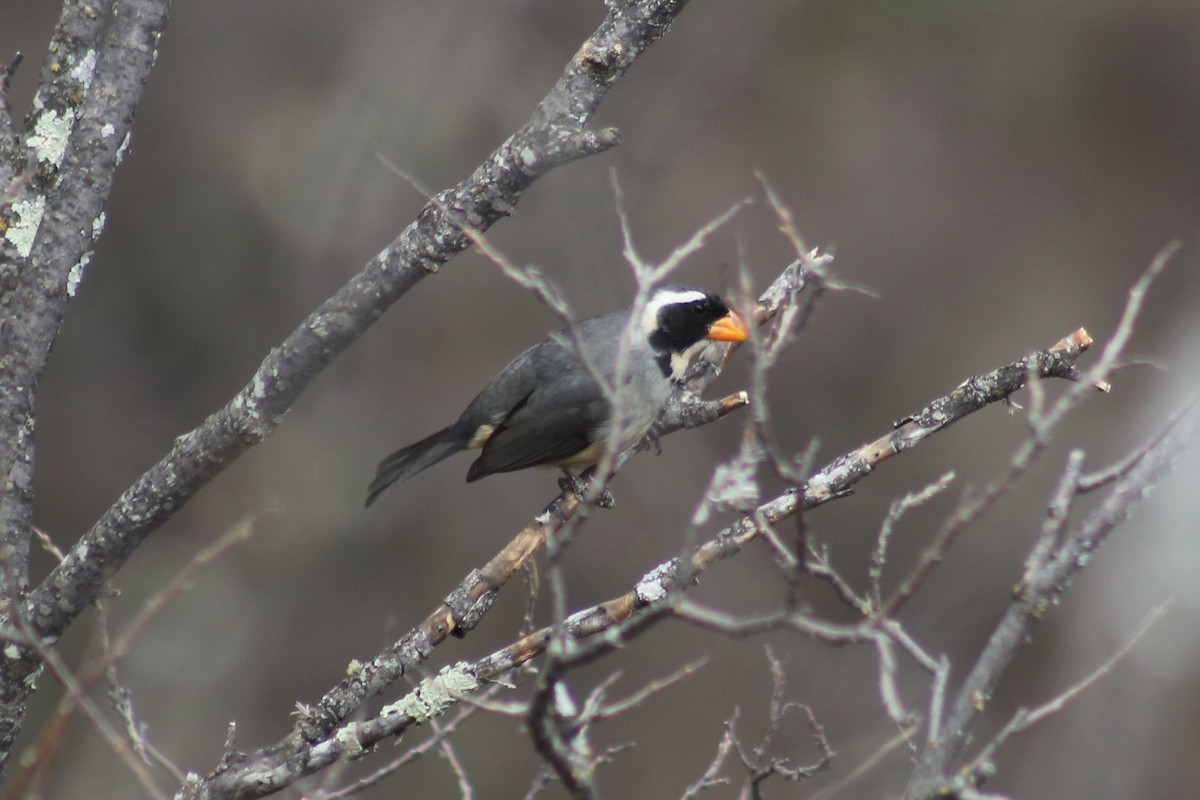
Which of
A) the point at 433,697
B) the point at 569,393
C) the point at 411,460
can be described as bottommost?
the point at 433,697

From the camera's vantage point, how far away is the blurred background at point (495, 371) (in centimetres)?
898

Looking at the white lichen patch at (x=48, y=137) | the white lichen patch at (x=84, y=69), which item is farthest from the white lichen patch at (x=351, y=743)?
the white lichen patch at (x=84, y=69)

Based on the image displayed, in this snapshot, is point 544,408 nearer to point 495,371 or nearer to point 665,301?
point 665,301

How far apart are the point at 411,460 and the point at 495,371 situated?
13.2 feet

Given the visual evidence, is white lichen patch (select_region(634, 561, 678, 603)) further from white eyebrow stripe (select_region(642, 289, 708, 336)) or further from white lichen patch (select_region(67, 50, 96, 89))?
white lichen patch (select_region(67, 50, 96, 89))

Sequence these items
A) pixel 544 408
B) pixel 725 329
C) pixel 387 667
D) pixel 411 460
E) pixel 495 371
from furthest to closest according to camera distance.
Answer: pixel 495 371 < pixel 411 460 < pixel 544 408 < pixel 725 329 < pixel 387 667

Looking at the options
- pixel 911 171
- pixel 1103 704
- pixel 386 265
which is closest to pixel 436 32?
pixel 911 171

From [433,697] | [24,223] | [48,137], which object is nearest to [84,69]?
[48,137]

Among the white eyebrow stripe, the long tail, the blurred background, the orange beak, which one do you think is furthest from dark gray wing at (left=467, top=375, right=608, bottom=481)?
the blurred background

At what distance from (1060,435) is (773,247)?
2.78 m

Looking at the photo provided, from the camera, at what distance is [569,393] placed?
554 centimetres

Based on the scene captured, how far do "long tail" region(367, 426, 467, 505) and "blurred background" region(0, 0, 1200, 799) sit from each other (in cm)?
306

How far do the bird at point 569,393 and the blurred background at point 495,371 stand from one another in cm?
301

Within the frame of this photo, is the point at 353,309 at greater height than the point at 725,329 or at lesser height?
lesser
